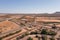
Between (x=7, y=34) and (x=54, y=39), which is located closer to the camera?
(x=54, y=39)

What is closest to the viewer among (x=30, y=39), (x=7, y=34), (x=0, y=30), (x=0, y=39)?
(x=30, y=39)

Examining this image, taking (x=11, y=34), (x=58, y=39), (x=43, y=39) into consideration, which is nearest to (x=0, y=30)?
(x=11, y=34)

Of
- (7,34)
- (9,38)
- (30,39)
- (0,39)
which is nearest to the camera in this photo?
→ (30,39)

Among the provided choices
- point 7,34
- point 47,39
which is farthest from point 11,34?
point 47,39

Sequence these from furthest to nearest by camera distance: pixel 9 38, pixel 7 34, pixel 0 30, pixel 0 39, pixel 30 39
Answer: pixel 0 30 < pixel 7 34 < pixel 9 38 < pixel 0 39 < pixel 30 39

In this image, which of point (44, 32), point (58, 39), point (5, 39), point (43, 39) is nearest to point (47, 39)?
point (43, 39)

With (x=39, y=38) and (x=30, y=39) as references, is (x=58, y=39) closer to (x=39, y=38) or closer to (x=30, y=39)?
(x=39, y=38)

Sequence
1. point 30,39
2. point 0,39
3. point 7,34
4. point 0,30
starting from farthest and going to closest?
point 0,30 < point 7,34 < point 0,39 < point 30,39

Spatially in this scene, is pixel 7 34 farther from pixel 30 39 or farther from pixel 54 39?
pixel 54 39

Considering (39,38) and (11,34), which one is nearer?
(39,38)

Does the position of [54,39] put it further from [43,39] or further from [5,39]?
[5,39]
